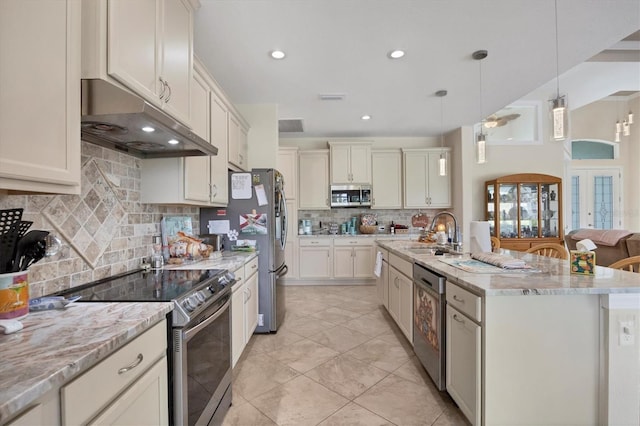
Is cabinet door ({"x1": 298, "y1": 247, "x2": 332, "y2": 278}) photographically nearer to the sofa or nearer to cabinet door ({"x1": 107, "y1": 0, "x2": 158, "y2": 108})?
the sofa

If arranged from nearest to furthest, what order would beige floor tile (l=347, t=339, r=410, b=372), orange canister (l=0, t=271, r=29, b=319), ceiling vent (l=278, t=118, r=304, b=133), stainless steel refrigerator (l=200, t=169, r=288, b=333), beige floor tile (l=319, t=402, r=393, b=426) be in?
orange canister (l=0, t=271, r=29, b=319) → beige floor tile (l=319, t=402, r=393, b=426) → beige floor tile (l=347, t=339, r=410, b=372) → stainless steel refrigerator (l=200, t=169, r=288, b=333) → ceiling vent (l=278, t=118, r=304, b=133)

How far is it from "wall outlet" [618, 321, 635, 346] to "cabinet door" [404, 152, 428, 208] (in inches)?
158

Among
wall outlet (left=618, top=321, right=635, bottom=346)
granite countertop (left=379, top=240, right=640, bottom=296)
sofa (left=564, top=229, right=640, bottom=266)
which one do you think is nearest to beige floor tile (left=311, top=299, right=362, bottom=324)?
granite countertop (left=379, top=240, right=640, bottom=296)

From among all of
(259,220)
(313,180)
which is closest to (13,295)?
(259,220)

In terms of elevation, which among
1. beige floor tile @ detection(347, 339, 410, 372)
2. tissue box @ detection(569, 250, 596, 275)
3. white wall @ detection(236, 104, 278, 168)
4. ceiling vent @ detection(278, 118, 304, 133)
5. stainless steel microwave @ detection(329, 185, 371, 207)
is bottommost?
beige floor tile @ detection(347, 339, 410, 372)

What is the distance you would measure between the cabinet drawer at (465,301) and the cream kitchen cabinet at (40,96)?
1.86m

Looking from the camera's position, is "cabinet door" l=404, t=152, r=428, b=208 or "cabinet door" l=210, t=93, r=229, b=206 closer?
"cabinet door" l=210, t=93, r=229, b=206

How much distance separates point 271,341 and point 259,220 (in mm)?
1204

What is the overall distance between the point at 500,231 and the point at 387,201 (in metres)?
2.02

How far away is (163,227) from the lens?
2.29m

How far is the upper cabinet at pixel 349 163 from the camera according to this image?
5301mm

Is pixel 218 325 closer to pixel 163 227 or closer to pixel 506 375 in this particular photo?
pixel 163 227

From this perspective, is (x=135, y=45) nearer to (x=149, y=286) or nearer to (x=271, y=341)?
(x=149, y=286)

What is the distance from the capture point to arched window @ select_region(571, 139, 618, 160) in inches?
264
